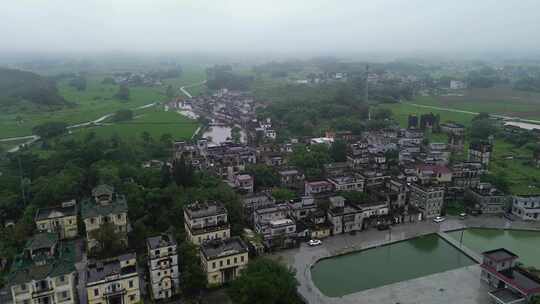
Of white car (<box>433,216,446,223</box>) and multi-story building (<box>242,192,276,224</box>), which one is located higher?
multi-story building (<box>242,192,276,224</box>)

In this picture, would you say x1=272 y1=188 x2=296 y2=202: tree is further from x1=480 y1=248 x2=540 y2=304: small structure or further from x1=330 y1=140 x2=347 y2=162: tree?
x1=480 y1=248 x2=540 y2=304: small structure

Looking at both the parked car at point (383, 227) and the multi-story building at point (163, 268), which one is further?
the parked car at point (383, 227)

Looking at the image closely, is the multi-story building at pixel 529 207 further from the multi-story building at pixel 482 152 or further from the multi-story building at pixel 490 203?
the multi-story building at pixel 482 152

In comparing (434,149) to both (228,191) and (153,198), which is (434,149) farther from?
(153,198)

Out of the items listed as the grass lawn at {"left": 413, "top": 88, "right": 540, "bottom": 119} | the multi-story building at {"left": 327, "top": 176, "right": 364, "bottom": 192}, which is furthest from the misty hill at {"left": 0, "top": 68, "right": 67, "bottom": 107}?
the grass lawn at {"left": 413, "top": 88, "right": 540, "bottom": 119}

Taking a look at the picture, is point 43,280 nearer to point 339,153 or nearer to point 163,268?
point 163,268

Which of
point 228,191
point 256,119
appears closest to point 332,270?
point 228,191

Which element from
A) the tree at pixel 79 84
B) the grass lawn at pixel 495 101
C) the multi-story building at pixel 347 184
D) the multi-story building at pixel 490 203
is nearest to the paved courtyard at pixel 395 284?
the multi-story building at pixel 490 203
